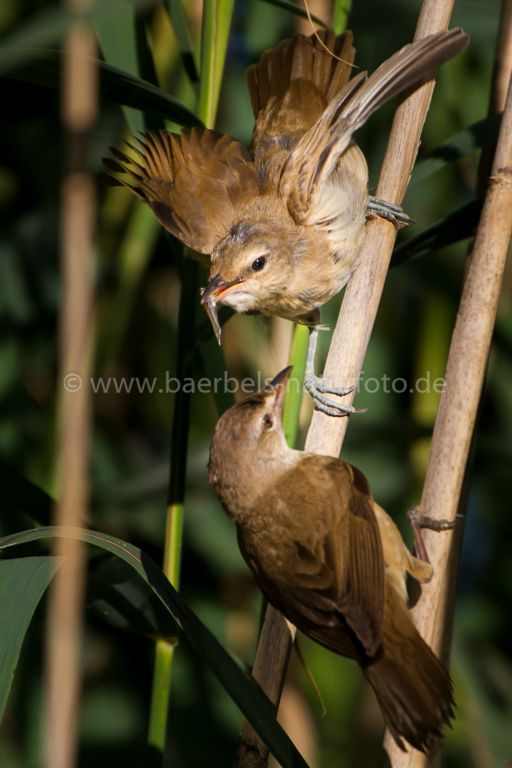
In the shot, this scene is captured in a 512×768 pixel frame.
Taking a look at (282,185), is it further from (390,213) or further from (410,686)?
(410,686)

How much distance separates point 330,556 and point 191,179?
4.29 ft

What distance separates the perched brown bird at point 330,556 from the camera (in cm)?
189

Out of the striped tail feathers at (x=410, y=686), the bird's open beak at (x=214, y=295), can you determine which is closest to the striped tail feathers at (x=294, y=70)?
the bird's open beak at (x=214, y=295)

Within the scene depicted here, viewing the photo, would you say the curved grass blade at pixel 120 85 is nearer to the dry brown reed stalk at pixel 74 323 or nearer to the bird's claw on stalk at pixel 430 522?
the dry brown reed stalk at pixel 74 323

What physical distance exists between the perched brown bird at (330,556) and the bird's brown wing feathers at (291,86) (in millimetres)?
968

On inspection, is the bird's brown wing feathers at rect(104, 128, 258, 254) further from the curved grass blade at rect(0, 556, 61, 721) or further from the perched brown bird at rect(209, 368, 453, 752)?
the curved grass blade at rect(0, 556, 61, 721)

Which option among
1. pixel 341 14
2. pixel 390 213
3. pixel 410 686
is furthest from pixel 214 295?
pixel 410 686

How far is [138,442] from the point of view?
3.86 metres

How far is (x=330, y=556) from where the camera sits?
2.07 metres

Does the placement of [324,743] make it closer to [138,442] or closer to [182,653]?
[182,653]

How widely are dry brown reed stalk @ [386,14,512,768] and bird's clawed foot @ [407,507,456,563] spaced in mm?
13

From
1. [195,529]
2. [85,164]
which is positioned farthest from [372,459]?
[85,164]

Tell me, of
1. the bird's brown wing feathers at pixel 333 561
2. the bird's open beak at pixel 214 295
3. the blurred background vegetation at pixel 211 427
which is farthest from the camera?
the blurred background vegetation at pixel 211 427

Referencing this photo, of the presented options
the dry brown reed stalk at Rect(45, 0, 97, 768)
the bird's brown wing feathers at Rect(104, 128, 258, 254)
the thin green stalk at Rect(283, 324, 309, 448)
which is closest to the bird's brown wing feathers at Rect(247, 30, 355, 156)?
the bird's brown wing feathers at Rect(104, 128, 258, 254)
